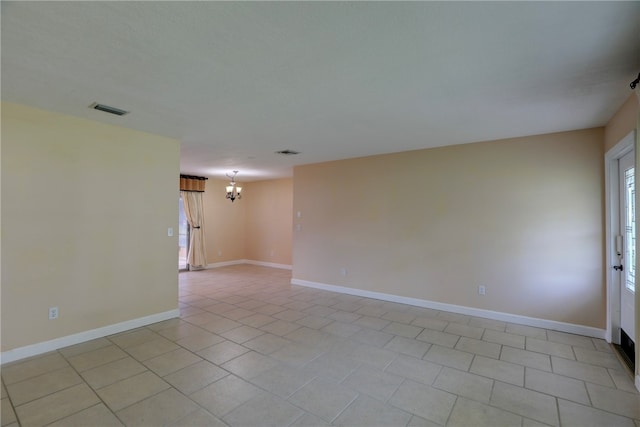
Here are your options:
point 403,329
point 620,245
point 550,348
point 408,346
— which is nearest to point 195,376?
point 408,346

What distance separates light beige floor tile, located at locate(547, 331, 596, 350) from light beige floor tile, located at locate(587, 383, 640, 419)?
0.99 metres

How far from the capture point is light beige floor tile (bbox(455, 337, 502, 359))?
3.11m

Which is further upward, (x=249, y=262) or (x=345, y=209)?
(x=345, y=209)

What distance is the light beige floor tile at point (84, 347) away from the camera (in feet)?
10.0

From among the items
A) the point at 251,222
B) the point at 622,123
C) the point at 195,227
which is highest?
the point at 622,123

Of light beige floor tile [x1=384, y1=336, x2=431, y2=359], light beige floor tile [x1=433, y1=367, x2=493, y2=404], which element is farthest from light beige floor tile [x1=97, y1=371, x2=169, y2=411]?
light beige floor tile [x1=433, y1=367, x2=493, y2=404]

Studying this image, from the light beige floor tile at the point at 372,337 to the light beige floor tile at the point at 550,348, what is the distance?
1.50m

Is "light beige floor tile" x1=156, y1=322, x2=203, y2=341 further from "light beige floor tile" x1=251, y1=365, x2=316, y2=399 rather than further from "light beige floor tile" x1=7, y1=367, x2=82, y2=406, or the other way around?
"light beige floor tile" x1=251, y1=365, x2=316, y2=399

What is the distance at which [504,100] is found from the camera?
2785 millimetres

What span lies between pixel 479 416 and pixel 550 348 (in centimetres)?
177

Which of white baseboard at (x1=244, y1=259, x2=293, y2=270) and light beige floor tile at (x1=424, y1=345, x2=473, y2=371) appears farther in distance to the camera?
white baseboard at (x1=244, y1=259, x2=293, y2=270)

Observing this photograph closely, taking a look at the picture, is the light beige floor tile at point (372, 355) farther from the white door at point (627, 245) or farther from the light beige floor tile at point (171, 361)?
the white door at point (627, 245)

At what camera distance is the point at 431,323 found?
3.98 meters

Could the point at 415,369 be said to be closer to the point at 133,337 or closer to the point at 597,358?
the point at 597,358
